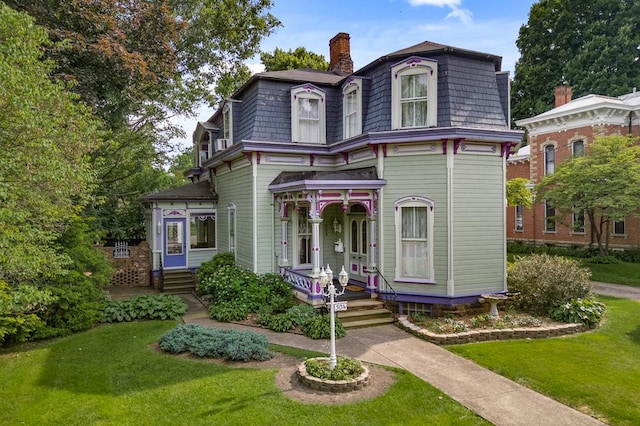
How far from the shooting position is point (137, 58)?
13.1 metres

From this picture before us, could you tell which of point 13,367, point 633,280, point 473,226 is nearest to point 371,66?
point 473,226

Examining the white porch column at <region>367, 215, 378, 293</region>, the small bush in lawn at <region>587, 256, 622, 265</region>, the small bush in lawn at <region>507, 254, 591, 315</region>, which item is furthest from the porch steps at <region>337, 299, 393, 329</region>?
the small bush in lawn at <region>587, 256, 622, 265</region>

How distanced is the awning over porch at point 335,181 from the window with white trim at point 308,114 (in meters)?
1.63

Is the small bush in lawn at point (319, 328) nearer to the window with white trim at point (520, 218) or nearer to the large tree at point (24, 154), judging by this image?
the large tree at point (24, 154)

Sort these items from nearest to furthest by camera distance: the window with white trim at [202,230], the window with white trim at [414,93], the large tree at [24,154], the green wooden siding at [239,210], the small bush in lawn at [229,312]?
the large tree at [24,154] → the small bush in lawn at [229,312] → the window with white trim at [414,93] → the green wooden siding at [239,210] → the window with white trim at [202,230]

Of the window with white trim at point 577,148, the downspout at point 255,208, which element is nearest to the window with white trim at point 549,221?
the window with white trim at point 577,148

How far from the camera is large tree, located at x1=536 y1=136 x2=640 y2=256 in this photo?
17.9 meters

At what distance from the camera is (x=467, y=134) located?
1067 cm

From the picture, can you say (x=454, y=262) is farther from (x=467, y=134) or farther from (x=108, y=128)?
(x=108, y=128)

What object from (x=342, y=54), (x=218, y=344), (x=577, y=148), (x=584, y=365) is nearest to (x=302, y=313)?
(x=218, y=344)

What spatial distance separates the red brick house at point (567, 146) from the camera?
21641 mm

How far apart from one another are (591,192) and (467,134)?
39.8 feet

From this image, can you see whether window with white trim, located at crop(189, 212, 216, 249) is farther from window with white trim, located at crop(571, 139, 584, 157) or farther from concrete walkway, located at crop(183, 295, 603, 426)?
window with white trim, located at crop(571, 139, 584, 157)

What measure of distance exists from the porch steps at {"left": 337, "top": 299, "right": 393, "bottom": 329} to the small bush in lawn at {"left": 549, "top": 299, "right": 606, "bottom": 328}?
4.60 meters
